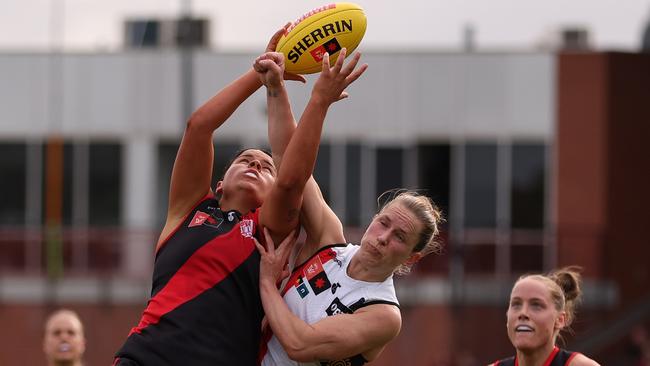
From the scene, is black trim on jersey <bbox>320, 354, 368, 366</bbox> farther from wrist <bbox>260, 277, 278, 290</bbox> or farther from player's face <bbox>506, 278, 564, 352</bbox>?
player's face <bbox>506, 278, 564, 352</bbox>

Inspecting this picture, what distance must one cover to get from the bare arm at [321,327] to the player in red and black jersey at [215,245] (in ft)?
0.29

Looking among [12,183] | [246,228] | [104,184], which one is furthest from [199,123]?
[12,183]

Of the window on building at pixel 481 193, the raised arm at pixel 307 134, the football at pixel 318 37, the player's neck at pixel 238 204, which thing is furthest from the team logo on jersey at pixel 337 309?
the window on building at pixel 481 193

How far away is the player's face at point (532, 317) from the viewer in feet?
22.2

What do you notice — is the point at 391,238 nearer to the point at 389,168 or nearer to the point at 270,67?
the point at 270,67

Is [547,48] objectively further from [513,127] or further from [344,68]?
[344,68]

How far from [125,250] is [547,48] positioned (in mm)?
10283

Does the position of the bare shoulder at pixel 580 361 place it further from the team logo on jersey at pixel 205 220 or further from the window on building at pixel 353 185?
the window on building at pixel 353 185

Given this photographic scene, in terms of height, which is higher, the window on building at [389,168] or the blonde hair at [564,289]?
the window on building at [389,168]

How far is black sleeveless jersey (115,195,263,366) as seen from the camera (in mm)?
5438

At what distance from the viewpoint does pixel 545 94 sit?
25.1 m

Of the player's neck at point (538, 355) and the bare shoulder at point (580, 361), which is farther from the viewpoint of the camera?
the player's neck at point (538, 355)

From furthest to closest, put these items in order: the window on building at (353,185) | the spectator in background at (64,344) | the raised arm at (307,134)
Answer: the window on building at (353,185) → the spectator in background at (64,344) → the raised arm at (307,134)

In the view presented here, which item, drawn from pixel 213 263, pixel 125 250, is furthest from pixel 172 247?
pixel 125 250
